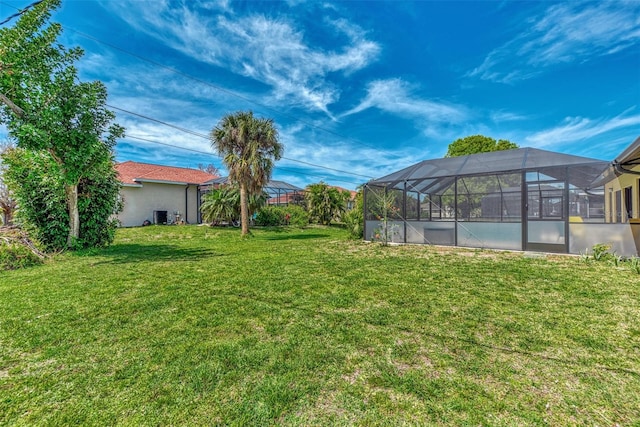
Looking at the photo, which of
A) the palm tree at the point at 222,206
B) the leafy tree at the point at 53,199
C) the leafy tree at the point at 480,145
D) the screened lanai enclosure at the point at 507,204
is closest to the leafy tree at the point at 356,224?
the screened lanai enclosure at the point at 507,204

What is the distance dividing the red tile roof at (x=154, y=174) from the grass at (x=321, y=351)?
592 inches

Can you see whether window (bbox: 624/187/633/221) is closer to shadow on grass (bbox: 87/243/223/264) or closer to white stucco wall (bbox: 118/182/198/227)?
shadow on grass (bbox: 87/243/223/264)

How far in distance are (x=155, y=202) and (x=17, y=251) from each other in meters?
13.2

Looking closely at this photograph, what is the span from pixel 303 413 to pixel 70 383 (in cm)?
182

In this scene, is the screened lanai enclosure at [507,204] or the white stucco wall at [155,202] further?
the white stucco wall at [155,202]

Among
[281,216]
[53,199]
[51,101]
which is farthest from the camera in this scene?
[281,216]

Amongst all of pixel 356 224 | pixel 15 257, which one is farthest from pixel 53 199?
pixel 356 224

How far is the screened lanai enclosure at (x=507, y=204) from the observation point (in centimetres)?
750

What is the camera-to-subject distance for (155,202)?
743 inches

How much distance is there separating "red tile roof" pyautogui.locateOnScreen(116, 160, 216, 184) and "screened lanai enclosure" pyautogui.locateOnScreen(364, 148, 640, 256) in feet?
51.2

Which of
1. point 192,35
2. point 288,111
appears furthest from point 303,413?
point 288,111

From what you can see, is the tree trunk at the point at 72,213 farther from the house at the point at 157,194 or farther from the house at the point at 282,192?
the house at the point at 282,192

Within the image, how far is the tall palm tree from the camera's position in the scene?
1222 cm

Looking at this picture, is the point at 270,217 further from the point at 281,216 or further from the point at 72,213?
the point at 72,213
